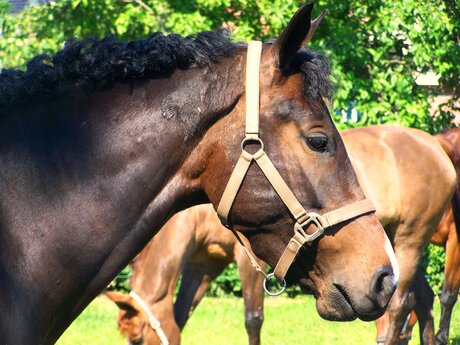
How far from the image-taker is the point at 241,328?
29.4 feet

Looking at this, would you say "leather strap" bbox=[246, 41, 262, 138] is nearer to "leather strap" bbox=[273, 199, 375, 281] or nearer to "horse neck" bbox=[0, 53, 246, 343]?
"horse neck" bbox=[0, 53, 246, 343]

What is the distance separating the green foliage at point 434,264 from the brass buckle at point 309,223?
8.29 metres

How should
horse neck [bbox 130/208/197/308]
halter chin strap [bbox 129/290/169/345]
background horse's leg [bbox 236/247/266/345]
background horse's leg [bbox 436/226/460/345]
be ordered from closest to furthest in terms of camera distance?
halter chin strap [bbox 129/290/169/345]
horse neck [bbox 130/208/197/308]
background horse's leg [bbox 236/247/266/345]
background horse's leg [bbox 436/226/460/345]

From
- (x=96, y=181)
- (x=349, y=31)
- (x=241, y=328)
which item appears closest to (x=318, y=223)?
(x=96, y=181)

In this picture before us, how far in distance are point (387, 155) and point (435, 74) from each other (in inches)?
141

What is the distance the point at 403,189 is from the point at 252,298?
1667 millimetres

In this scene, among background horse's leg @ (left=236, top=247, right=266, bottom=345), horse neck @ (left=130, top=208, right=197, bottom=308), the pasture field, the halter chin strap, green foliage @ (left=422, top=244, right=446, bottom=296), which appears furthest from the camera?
green foliage @ (left=422, top=244, right=446, bottom=296)

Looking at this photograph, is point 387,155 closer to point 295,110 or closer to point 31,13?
point 295,110

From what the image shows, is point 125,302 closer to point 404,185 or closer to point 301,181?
point 404,185

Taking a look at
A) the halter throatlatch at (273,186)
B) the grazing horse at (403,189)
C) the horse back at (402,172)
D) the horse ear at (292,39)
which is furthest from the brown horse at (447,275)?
the horse ear at (292,39)

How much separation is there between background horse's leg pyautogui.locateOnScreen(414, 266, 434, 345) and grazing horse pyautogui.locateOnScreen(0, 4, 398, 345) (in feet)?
16.7

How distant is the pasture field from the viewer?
815cm

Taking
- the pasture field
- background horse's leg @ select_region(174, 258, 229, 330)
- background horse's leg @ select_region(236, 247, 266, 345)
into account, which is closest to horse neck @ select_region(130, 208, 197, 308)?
background horse's leg @ select_region(236, 247, 266, 345)

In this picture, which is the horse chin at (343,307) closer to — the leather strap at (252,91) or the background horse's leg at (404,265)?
the leather strap at (252,91)
